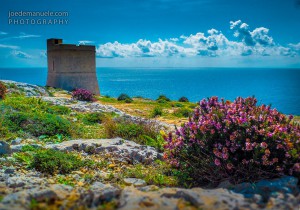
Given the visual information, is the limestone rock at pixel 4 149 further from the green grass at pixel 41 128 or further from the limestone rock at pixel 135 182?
the limestone rock at pixel 135 182

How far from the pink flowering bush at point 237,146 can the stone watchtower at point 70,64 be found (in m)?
37.4

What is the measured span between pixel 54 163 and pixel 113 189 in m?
2.70

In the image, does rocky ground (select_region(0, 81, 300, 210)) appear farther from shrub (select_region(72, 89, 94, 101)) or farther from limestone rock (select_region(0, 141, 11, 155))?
shrub (select_region(72, 89, 94, 101))

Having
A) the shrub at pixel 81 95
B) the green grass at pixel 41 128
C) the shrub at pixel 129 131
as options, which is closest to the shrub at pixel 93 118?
the green grass at pixel 41 128

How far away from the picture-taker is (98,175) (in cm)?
566

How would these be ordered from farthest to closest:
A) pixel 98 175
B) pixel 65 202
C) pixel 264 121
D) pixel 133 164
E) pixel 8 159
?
pixel 133 164 → pixel 8 159 → pixel 98 175 → pixel 264 121 → pixel 65 202

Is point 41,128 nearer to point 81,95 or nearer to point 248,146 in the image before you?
point 248,146

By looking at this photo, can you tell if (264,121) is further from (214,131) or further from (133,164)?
(133,164)

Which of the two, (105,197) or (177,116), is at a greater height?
(105,197)

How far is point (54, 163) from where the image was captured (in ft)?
19.2

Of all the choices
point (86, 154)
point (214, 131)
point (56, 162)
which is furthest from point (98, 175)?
point (214, 131)

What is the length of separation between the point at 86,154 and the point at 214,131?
120 inches

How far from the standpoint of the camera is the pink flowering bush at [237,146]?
15.6 ft

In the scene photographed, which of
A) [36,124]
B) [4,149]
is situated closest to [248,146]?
[4,149]
